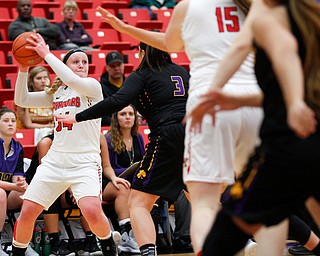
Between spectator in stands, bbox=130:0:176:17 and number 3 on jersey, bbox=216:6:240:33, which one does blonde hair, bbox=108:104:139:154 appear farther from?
spectator in stands, bbox=130:0:176:17

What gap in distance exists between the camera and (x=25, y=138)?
26.5ft

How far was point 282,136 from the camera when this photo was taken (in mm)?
2904

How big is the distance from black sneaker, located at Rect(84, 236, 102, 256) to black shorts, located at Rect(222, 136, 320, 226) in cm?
417

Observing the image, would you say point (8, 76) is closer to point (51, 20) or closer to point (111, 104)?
point (51, 20)

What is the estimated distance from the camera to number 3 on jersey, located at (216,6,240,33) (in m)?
4.06

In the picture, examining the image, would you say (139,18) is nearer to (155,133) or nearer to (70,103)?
(70,103)

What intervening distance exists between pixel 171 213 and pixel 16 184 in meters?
1.81

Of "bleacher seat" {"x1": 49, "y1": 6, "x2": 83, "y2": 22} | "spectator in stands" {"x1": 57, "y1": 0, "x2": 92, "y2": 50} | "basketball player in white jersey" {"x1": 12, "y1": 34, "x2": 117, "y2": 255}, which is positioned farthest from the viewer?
"bleacher seat" {"x1": 49, "y1": 6, "x2": 83, "y2": 22}

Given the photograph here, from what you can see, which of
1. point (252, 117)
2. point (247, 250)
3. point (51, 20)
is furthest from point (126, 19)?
point (252, 117)

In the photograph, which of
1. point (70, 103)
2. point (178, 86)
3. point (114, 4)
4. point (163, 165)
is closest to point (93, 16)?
point (114, 4)

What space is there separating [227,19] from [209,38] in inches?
6.6

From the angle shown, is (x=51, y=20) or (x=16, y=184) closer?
(x=16, y=184)

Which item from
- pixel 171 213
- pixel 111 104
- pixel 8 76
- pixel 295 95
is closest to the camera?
pixel 295 95

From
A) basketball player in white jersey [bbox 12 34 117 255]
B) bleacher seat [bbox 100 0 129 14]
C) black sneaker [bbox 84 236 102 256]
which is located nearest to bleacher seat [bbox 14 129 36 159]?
black sneaker [bbox 84 236 102 256]
